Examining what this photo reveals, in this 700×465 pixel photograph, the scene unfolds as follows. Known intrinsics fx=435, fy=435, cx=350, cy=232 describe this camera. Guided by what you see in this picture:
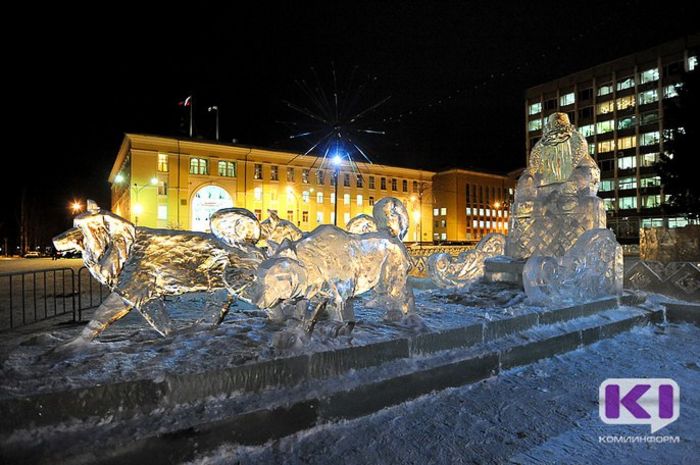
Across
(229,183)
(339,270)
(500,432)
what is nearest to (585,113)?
(229,183)

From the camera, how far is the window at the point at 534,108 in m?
71.8

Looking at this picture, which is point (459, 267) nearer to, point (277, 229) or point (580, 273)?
point (580, 273)

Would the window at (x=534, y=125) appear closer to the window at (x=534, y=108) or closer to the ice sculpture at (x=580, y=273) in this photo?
the window at (x=534, y=108)

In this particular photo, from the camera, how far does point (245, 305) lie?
21.4 feet

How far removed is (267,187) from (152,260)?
5036cm

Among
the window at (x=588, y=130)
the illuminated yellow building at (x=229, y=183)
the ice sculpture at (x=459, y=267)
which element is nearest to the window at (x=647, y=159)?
the window at (x=588, y=130)

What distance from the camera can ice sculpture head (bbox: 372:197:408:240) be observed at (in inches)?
183

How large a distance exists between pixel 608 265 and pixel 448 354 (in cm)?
414

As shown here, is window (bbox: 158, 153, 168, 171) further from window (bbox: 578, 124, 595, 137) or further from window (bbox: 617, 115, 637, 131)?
window (bbox: 617, 115, 637, 131)

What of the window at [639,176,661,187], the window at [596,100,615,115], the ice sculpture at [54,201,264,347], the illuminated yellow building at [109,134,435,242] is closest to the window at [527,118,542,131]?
the window at [596,100,615,115]

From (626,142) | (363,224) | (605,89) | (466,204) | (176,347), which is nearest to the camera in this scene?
(176,347)

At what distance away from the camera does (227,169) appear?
5031 cm

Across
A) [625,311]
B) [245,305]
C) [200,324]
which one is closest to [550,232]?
[625,311]

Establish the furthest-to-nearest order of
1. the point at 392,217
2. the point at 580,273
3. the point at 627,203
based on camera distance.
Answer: the point at 627,203 → the point at 580,273 → the point at 392,217
